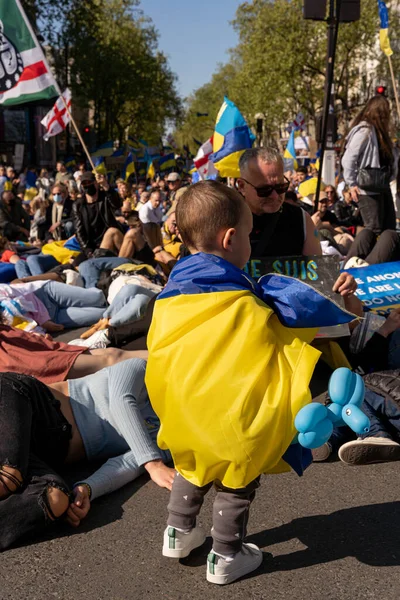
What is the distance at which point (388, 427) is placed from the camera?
11.8ft

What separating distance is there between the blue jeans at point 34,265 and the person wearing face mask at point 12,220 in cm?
371

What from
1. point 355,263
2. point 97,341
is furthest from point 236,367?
point 355,263

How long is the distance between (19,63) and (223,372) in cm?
794

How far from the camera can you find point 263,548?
Result: 2.74 m

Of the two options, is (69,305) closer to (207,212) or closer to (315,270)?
(315,270)

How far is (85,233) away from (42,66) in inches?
90.7

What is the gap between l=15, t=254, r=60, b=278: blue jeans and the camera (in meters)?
8.19

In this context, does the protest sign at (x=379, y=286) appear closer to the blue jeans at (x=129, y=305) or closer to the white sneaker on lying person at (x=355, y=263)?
the white sneaker on lying person at (x=355, y=263)

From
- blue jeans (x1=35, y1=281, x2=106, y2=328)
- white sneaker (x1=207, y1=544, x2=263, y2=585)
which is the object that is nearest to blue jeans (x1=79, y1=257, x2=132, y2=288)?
blue jeans (x1=35, y1=281, x2=106, y2=328)

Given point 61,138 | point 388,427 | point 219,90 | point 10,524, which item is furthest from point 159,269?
point 219,90

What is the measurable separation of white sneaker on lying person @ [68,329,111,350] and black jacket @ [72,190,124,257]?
351 cm

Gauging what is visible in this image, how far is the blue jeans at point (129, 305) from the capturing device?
566 cm

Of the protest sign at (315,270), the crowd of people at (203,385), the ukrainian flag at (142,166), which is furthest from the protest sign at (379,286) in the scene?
the ukrainian flag at (142,166)

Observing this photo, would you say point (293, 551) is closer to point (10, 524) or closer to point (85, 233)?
point (10, 524)
